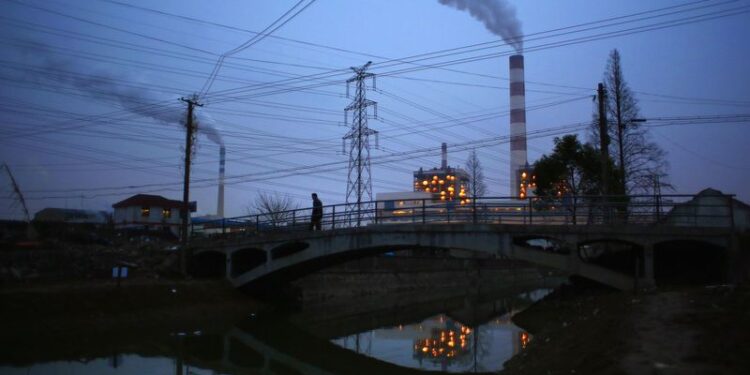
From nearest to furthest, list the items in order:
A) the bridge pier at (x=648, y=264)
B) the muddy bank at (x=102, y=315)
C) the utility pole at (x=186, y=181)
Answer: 1. the bridge pier at (x=648, y=264)
2. the muddy bank at (x=102, y=315)
3. the utility pole at (x=186, y=181)

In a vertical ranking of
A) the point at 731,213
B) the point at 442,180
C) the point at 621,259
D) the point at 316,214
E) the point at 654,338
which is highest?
the point at 442,180

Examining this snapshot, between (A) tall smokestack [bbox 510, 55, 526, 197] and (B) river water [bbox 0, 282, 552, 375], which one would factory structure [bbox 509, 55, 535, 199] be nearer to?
(A) tall smokestack [bbox 510, 55, 526, 197]

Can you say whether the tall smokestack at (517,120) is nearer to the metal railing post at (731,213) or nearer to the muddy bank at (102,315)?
the muddy bank at (102,315)

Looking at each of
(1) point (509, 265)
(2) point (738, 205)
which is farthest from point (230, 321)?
(1) point (509, 265)

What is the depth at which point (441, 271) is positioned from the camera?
57438 mm

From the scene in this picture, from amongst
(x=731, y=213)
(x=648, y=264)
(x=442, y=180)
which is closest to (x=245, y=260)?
(x=648, y=264)

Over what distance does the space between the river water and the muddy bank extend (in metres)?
0.49

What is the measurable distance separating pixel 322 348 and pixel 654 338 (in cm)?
1546

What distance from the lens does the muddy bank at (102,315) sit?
22.3 m

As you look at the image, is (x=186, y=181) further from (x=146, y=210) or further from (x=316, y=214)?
(x=146, y=210)

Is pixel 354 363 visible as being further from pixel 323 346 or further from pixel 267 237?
pixel 267 237

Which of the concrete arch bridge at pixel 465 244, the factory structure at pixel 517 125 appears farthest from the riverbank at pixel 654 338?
the factory structure at pixel 517 125

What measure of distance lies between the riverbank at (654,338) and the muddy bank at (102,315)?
1522cm

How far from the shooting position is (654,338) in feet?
40.9
